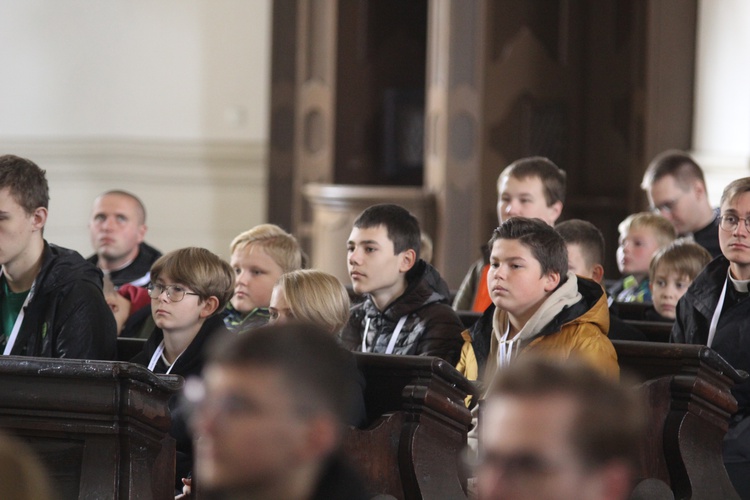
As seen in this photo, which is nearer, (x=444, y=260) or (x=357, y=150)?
(x=444, y=260)

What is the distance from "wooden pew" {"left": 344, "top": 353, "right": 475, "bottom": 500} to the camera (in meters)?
3.71

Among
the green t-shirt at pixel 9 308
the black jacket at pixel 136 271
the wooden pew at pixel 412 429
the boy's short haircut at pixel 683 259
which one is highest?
the boy's short haircut at pixel 683 259

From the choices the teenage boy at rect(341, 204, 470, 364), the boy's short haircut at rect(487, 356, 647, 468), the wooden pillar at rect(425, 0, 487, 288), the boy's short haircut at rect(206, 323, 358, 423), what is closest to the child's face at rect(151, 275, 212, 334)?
the teenage boy at rect(341, 204, 470, 364)

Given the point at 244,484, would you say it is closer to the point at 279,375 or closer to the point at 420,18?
the point at 279,375

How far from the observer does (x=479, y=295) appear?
5.55 metres

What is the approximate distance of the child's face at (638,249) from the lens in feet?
18.9

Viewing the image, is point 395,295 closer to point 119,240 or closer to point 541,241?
point 541,241

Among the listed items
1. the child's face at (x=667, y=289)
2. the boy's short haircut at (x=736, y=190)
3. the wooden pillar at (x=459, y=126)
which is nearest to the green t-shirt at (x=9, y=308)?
the boy's short haircut at (x=736, y=190)

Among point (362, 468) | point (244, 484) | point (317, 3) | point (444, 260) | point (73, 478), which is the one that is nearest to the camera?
point (244, 484)

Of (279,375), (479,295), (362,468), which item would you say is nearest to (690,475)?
(362,468)

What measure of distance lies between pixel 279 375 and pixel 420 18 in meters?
8.91

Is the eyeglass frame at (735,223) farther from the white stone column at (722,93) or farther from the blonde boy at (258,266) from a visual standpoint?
the white stone column at (722,93)

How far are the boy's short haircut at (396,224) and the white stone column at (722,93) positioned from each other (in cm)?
354

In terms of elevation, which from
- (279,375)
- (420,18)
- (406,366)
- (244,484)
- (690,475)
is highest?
(420,18)
